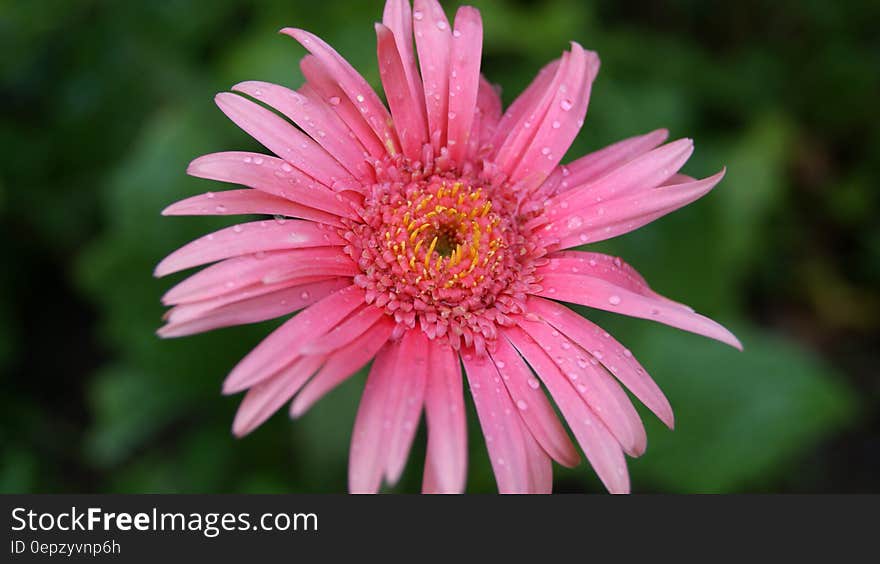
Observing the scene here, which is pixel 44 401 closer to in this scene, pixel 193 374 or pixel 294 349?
pixel 193 374

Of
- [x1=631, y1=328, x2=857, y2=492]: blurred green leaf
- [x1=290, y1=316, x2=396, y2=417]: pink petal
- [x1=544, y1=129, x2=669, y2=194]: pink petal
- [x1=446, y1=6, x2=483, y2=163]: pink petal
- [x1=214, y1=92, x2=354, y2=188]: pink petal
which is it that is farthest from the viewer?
[x1=631, y1=328, x2=857, y2=492]: blurred green leaf

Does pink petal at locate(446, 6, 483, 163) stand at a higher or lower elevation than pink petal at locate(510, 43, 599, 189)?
higher

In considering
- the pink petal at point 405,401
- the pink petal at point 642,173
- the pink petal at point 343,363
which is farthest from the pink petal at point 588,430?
the pink petal at point 642,173

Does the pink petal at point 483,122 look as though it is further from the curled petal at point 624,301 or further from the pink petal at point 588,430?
the pink petal at point 588,430

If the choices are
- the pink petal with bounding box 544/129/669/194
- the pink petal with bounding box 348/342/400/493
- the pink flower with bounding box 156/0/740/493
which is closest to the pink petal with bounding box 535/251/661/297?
the pink flower with bounding box 156/0/740/493

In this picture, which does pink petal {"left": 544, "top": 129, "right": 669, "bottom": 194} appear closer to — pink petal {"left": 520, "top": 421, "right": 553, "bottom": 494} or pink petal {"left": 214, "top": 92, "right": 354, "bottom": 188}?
pink petal {"left": 214, "top": 92, "right": 354, "bottom": 188}

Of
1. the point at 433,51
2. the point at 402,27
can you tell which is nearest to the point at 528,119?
the point at 433,51
